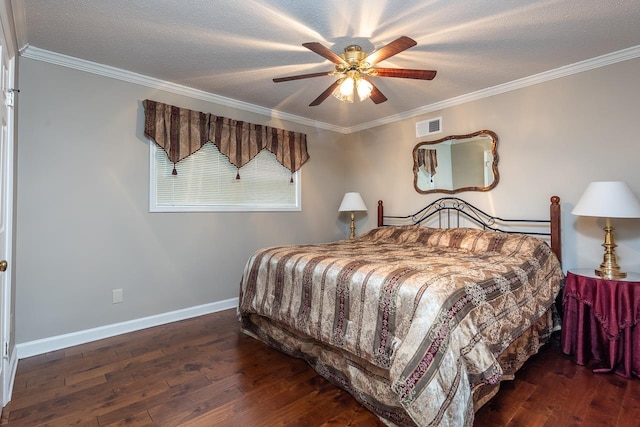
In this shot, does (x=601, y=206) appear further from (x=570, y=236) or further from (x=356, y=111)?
(x=356, y=111)

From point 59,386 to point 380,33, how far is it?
3276mm

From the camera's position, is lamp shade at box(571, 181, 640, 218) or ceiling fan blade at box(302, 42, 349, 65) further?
A: lamp shade at box(571, 181, 640, 218)

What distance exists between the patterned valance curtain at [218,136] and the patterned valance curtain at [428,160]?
151 centimetres

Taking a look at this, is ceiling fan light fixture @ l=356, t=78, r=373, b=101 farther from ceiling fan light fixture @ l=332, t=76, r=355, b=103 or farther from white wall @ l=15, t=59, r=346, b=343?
white wall @ l=15, t=59, r=346, b=343

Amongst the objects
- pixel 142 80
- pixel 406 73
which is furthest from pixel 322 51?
pixel 142 80

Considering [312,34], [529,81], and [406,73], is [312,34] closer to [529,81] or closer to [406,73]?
[406,73]

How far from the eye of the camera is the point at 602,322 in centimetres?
226

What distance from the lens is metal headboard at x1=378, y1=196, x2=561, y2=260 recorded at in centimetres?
291

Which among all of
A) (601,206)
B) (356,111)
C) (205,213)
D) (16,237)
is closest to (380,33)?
(356,111)

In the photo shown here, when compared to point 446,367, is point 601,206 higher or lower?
higher

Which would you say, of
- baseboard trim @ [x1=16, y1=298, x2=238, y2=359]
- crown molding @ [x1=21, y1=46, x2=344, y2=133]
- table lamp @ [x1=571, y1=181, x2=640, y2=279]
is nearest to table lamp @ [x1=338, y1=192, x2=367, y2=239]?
crown molding @ [x1=21, y1=46, x2=344, y2=133]

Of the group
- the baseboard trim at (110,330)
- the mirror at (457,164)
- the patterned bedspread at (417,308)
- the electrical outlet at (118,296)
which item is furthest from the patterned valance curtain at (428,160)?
the electrical outlet at (118,296)

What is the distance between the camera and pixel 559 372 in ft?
7.29

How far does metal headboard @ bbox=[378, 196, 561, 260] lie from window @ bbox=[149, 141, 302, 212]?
55.5 inches
